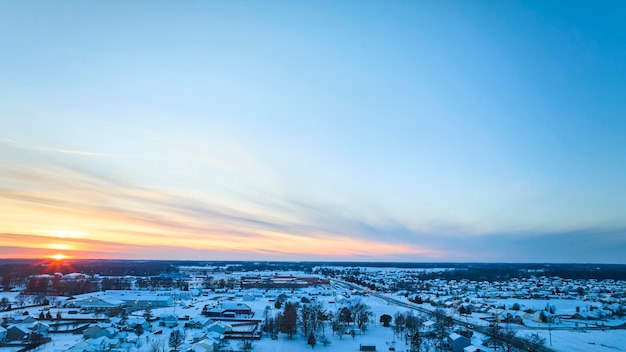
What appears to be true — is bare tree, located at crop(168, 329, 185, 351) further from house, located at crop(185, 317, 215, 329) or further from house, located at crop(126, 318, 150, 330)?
house, located at crop(126, 318, 150, 330)

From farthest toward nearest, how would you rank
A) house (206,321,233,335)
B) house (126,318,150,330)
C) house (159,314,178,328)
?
house (159,314,178,328)
house (126,318,150,330)
house (206,321,233,335)

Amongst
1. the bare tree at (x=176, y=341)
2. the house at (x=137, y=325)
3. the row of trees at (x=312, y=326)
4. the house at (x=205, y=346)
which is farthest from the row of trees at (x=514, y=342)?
the house at (x=137, y=325)

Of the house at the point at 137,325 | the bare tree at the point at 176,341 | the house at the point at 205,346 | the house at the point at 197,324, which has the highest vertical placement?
the house at the point at 205,346

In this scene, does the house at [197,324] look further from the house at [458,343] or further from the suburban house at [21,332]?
the house at [458,343]

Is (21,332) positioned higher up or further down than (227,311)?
higher up

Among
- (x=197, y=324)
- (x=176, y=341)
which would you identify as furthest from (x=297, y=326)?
(x=176, y=341)

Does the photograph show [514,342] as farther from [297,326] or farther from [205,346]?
[205,346]

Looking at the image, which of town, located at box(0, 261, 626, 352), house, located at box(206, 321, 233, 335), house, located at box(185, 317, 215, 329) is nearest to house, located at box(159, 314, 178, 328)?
town, located at box(0, 261, 626, 352)

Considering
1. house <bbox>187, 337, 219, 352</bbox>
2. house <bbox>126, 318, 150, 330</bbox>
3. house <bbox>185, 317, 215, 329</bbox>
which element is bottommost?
house <bbox>185, 317, 215, 329</bbox>

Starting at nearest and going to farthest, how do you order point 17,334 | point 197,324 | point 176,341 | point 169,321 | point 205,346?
1. point 205,346
2. point 176,341
3. point 17,334
4. point 197,324
5. point 169,321

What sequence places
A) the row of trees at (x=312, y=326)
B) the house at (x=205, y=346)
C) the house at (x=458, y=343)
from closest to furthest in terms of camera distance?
the house at (x=205, y=346) → the house at (x=458, y=343) → the row of trees at (x=312, y=326)

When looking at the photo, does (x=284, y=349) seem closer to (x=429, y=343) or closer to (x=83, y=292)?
(x=429, y=343)
